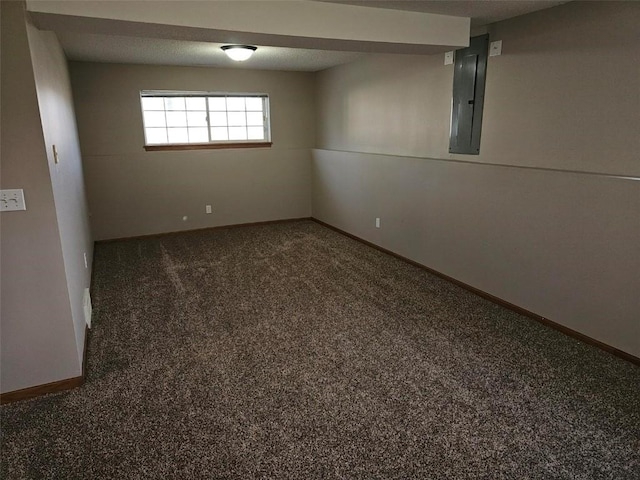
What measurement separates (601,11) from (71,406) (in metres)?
3.93

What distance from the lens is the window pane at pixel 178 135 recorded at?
582 cm

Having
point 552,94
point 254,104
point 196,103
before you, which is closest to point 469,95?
point 552,94

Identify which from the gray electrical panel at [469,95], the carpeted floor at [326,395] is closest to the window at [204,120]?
the carpeted floor at [326,395]

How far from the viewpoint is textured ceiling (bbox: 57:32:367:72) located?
3.87m

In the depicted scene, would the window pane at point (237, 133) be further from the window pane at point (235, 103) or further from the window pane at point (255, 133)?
the window pane at point (235, 103)

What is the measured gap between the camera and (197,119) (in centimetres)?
592

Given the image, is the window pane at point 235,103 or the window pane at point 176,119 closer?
the window pane at point 176,119

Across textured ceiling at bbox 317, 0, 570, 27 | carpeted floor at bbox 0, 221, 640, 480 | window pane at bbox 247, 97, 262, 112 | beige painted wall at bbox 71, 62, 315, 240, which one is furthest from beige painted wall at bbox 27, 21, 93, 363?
window pane at bbox 247, 97, 262, 112

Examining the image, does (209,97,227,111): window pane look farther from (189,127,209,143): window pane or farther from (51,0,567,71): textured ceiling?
(51,0,567,71): textured ceiling

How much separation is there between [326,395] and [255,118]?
4943mm

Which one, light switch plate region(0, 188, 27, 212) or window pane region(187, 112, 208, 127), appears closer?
light switch plate region(0, 188, 27, 212)

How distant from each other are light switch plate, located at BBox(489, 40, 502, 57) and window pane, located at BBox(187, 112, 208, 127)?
397cm

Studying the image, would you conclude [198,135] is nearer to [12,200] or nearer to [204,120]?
[204,120]

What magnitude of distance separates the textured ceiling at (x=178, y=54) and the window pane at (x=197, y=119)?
0.69 metres
